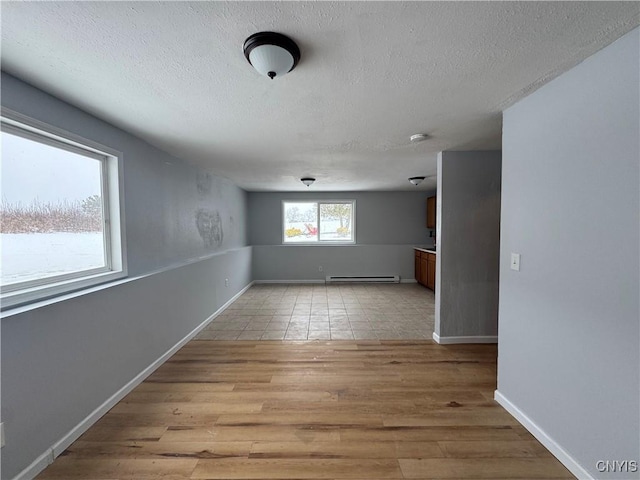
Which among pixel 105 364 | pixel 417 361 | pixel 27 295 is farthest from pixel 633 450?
pixel 27 295

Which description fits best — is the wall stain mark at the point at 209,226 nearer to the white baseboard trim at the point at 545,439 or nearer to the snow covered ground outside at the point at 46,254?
the snow covered ground outside at the point at 46,254

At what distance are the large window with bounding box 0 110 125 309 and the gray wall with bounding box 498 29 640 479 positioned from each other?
10.1ft

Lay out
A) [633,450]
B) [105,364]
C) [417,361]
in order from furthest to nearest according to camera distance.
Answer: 1. [417,361]
2. [105,364]
3. [633,450]

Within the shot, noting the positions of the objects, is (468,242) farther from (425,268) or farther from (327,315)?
(425,268)

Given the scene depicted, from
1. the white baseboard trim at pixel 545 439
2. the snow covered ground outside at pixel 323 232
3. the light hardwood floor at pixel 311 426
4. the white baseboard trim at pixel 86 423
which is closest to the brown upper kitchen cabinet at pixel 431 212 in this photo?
the snow covered ground outside at pixel 323 232

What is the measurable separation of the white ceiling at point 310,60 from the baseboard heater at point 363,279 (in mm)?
4463

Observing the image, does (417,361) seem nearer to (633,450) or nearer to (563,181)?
(633,450)

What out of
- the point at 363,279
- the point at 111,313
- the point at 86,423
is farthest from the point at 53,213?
the point at 363,279

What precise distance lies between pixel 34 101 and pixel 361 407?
9.62 ft

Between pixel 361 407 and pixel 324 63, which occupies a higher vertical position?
pixel 324 63

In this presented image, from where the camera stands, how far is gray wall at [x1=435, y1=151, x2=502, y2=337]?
2926 millimetres

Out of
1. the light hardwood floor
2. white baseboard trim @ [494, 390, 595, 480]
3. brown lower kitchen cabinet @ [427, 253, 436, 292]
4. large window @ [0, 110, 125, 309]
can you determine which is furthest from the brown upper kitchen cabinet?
large window @ [0, 110, 125, 309]

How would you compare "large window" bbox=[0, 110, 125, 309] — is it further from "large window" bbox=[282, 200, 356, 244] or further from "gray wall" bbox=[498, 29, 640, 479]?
"large window" bbox=[282, 200, 356, 244]

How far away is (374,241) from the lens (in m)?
6.61
